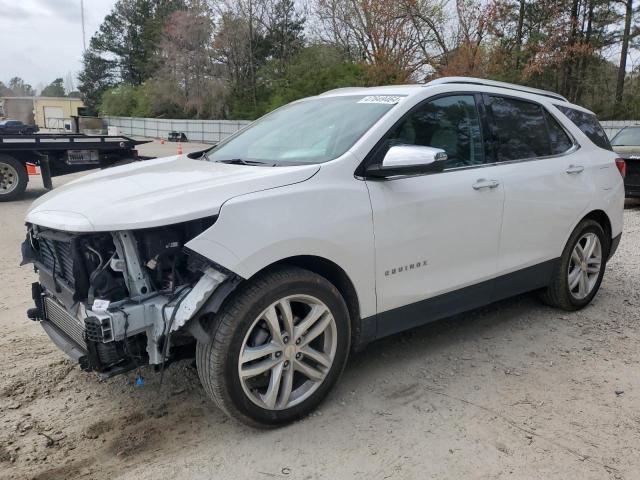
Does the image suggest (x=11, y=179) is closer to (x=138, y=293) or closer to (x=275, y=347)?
(x=138, y=293)

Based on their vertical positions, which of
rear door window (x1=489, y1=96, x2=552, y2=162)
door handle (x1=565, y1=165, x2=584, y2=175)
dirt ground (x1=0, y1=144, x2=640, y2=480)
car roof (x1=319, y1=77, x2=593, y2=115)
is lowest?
dirt ground (x1=0, y1=144, x2=640, y2=480)

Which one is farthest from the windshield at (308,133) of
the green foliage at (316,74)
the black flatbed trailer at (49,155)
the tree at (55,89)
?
the tree at (55,89)

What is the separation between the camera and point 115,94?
52.4m

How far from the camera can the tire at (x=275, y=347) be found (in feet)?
8.93

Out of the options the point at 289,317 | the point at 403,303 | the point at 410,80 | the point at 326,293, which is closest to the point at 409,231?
the point at 403,303

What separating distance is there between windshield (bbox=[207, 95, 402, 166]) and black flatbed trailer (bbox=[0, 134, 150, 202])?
8.67 meters

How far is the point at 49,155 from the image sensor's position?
11.6 m

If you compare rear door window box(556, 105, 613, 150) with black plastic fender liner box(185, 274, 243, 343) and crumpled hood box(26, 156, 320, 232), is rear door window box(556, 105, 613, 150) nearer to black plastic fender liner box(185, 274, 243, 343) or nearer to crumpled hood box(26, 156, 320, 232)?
crumpled hood box(26, 156, 320, 232)

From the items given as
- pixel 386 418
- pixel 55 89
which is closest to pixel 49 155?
pixel 386 418

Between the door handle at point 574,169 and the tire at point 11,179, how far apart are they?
415 inches

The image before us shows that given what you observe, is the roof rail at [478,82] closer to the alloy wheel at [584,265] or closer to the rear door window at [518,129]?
the rear door window at [518,129]

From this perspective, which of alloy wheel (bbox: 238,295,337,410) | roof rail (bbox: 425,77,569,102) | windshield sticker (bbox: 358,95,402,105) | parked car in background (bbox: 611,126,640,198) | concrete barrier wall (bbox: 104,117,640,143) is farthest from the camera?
concrete barrier wall (bbox: 104,117,640,143)

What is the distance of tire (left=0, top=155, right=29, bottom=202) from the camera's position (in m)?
11.3

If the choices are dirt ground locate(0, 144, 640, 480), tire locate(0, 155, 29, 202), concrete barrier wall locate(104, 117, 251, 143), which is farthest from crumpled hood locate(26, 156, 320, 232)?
concrete barrier wall locate(104, 117, 251, 143)
